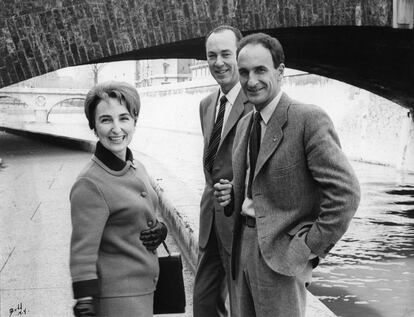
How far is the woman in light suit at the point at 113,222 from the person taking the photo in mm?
1842

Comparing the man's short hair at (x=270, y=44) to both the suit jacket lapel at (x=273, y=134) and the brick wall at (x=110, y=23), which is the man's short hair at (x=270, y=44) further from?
the brick wall at (x=110, y=23)

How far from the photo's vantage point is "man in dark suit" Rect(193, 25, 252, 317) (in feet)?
8.62

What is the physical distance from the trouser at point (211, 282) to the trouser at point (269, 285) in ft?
2.14

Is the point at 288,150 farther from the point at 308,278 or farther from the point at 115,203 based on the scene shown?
the point at 115,203

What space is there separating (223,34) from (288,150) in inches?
35.3

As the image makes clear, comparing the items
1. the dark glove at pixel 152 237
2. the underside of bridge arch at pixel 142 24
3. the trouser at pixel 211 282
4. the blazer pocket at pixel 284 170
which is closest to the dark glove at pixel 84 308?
the dark glove at pixel 152 237

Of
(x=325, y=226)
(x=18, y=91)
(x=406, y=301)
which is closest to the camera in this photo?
(x=325, y=226)

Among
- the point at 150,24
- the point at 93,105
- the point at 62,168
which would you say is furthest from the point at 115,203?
the point at 62,168

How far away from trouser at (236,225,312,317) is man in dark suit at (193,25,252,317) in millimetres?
467

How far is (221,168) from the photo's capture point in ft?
8.71

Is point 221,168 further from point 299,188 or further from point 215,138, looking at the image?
point 299,188

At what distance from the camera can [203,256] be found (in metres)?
2.77

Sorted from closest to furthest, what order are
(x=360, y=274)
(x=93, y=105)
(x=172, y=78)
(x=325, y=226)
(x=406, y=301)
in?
1. (x=325, y=226)
2. (x=93, y=105)
3. (x=406, y=301)
4. (x=360, y=274)
5. (x=172, y=78)
